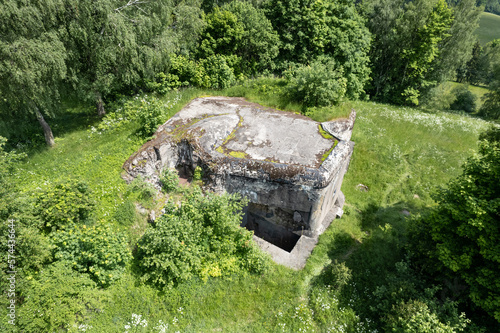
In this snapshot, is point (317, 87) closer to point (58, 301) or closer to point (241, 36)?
point (241, 36)

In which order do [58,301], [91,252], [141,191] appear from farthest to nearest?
[141,191] < [91,252] < [58,301]

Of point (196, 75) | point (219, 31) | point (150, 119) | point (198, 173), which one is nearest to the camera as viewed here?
point (198, 173)

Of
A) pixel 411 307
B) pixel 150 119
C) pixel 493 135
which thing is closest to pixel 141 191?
pixel 150 119

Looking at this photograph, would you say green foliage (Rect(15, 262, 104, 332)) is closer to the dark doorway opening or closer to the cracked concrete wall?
the cracked concrete wall

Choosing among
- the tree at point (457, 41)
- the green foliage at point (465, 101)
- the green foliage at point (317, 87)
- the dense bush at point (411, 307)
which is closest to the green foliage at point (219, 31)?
the green foliage at point (317, 87)

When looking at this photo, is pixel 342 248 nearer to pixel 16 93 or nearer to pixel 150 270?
pixel 150 270

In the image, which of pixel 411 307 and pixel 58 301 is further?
pixel 411 307

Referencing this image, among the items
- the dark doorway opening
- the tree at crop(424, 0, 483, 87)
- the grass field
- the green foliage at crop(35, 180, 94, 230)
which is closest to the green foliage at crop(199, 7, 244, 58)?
the dark doorway opening
